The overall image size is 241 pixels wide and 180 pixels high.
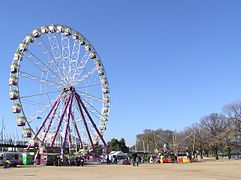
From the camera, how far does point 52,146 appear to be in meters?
57.6

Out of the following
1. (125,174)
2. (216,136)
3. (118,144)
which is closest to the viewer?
(125,174)

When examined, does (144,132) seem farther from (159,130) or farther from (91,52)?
(91,52)

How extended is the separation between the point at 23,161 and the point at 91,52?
844 inches

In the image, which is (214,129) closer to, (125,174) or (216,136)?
(216,136)

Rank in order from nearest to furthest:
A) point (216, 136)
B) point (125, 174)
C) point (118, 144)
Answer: point (125, 174), point (216, 136), point (118, 144)

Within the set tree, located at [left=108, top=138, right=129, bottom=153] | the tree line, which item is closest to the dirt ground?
the tree line

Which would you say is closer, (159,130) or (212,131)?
(212,131)

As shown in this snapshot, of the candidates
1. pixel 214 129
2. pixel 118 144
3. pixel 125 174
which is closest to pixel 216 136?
pixel 214 129

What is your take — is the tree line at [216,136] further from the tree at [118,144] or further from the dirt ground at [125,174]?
the dirt ground at [125,174]

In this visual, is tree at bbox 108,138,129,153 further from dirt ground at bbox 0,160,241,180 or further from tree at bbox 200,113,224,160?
dirt ground at bbox 0,160,241,180

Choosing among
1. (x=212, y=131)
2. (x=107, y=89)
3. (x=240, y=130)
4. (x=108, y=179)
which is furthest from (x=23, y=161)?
(x=212, y=131)

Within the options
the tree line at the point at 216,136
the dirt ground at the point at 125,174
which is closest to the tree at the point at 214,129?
the tree line at the point at 216,136

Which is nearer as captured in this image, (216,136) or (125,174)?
(125,174)

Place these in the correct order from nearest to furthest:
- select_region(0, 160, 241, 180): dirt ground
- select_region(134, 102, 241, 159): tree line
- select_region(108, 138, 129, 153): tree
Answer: select_region(0, 160, 241, 180): dirt ground < select_region(134, 102, 241, 159): tree line < select_region(108, 138, 129, 153): tree
